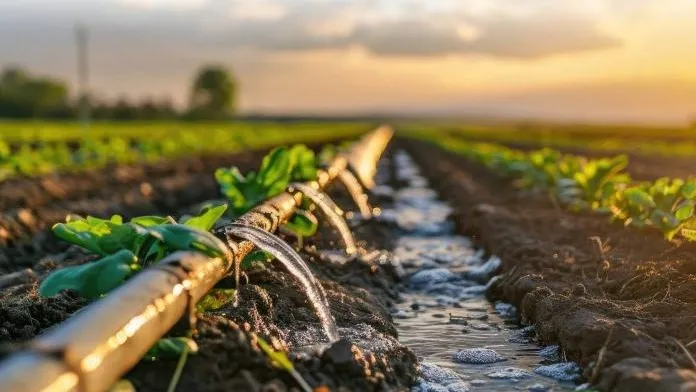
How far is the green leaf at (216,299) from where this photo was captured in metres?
3.58

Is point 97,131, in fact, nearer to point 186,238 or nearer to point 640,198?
point 640,198

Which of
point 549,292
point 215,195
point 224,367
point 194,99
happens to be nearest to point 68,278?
point 224,367

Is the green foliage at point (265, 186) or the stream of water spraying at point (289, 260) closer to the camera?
the stream of water spraying at point (289, 260)

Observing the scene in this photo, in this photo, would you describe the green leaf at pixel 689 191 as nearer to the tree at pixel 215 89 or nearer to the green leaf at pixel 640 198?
the green leaf at pixel 640 198

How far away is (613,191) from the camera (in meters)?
7.18

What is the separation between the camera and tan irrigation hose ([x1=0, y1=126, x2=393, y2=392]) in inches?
81.0

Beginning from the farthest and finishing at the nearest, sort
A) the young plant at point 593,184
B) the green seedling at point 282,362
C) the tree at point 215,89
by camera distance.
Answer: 1. the tree at point 215,89
2. the young plant at point 593,184
3. the green seedling at point 282,362

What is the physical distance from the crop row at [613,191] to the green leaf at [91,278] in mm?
3526

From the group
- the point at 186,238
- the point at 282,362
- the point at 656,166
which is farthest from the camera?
the point at 656,166

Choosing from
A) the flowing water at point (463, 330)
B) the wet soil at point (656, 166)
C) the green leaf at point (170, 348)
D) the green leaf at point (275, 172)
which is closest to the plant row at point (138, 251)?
the green leaf at point (170, 348)

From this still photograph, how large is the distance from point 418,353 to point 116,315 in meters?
1.86

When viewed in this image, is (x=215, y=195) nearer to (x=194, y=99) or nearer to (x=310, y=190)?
(x=310, y=190)

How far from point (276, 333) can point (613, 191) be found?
175 inches

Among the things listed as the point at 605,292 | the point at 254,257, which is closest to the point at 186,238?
the point at 254,257
